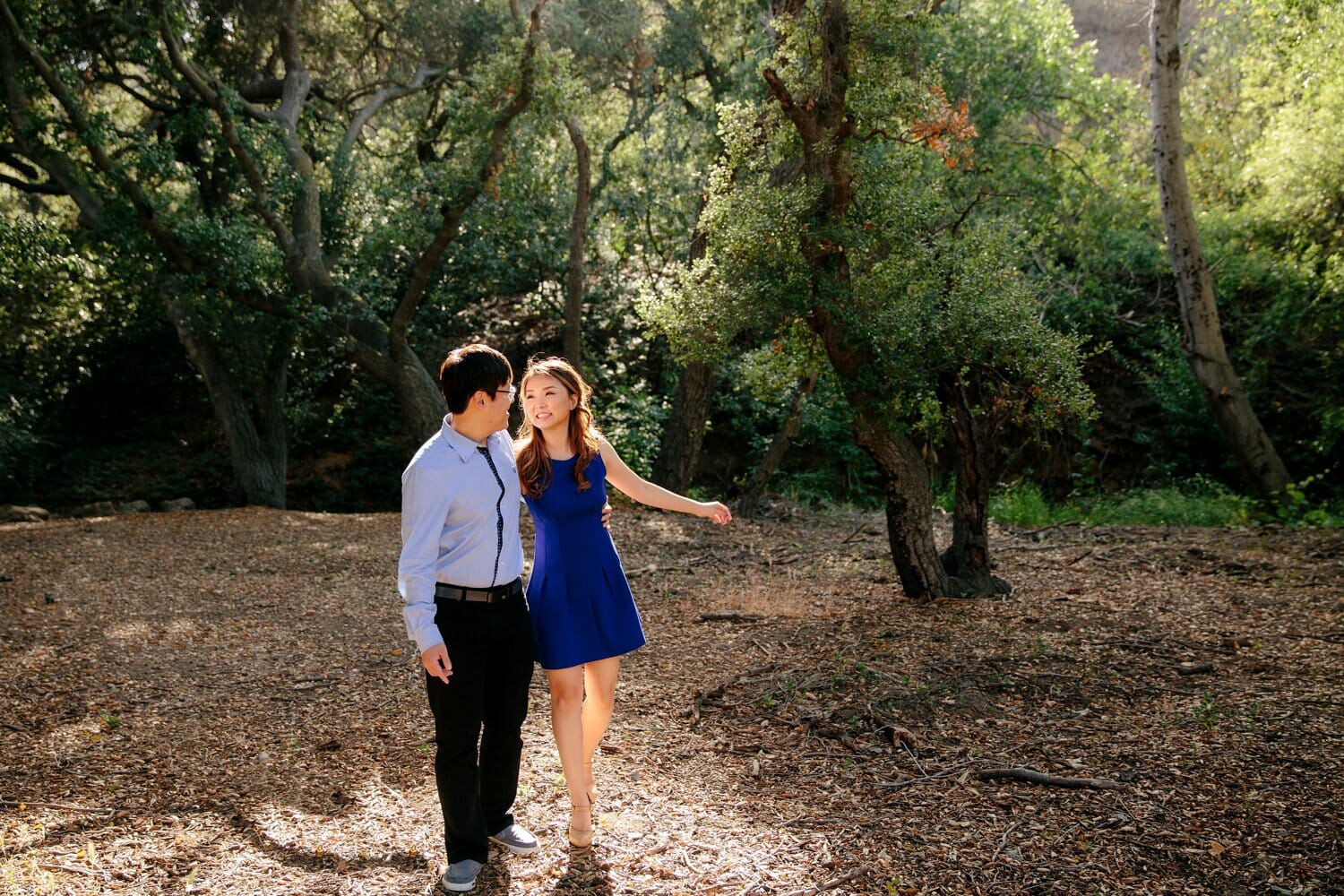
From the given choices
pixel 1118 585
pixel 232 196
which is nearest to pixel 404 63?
pixel 232 196

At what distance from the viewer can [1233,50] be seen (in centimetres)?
1702

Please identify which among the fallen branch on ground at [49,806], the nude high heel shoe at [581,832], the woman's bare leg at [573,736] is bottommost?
the fallen branch on ground at [49,806]

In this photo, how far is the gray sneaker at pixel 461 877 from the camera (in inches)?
123

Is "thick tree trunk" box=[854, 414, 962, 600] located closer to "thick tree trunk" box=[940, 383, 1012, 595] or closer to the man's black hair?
"thick tree trunk" box=[940, 383, 1012, 595]

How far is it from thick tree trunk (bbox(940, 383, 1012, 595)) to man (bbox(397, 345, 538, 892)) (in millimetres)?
3776

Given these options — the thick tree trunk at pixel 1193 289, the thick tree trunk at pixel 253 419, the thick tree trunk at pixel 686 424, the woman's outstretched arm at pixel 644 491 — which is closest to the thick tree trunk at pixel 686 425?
the thick tree trunk at pixel 686 424

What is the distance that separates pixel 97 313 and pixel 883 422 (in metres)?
11.9

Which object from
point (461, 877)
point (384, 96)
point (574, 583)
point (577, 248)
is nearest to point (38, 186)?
point (384, 96)


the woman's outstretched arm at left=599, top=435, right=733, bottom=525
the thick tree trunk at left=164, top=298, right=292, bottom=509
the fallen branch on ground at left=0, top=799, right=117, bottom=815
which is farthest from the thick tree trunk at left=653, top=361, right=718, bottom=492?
the fallen branch on ground at left=0, top=799, right=117, bottom=815

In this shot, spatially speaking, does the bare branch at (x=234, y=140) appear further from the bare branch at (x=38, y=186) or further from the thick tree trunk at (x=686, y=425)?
the thick tree trunk at (x=686, y=425)

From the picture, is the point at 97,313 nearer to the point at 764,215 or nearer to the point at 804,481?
the point at 804,481

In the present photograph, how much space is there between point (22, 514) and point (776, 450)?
8.73 metres

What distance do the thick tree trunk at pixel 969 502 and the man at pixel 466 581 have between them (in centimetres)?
378

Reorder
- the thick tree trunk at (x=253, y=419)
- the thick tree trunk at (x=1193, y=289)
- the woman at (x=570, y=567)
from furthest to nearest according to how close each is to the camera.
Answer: the thick tree trunk at (x=253, y=419) → the thick tree trunk at (x=1193, y=289) → the woman at (x=570, y=567)
